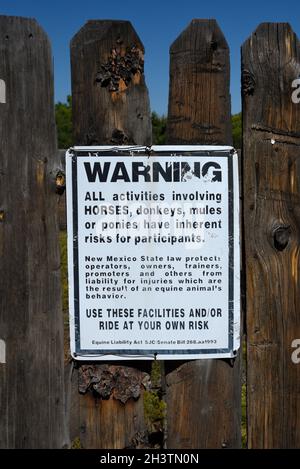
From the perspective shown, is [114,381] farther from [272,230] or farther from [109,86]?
[109,86]

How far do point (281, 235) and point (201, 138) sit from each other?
21.3 inches

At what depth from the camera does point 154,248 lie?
2.20m

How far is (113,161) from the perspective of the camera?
219cm

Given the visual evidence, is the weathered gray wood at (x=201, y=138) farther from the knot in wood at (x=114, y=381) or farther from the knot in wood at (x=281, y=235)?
the knot in wood at (x=281, y=235)

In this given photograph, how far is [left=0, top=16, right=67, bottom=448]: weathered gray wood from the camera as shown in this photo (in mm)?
2178

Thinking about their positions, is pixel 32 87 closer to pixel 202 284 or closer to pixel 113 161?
pixel 113 161

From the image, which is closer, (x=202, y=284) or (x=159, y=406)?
(x=202, y=284)

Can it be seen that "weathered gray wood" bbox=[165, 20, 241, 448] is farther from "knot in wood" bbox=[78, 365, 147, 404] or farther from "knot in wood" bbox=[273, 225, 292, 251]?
"knot in wood" bbox=[273, 225, 292, 251]

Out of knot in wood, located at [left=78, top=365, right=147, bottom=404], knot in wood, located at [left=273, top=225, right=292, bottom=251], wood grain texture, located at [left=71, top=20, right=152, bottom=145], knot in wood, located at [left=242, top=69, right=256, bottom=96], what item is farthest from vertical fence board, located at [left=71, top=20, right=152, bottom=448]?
knot in wood, located at [left=78, top=365, right=147, bottom=404]

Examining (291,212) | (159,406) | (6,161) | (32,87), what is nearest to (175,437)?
(159,406)

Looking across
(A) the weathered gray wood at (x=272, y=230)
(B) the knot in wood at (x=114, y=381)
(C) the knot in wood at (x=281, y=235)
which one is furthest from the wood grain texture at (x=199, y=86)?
(B) the knot in wood at (x=114, y=381)

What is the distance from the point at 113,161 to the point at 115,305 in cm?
61

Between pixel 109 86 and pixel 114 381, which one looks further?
pixel 114 381

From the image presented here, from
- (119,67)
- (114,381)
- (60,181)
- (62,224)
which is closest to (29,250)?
(62,224)
